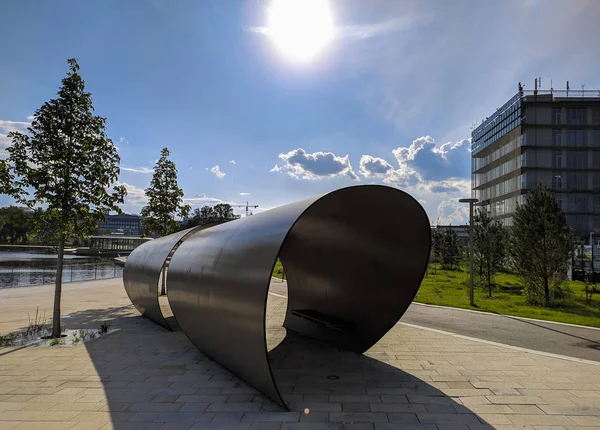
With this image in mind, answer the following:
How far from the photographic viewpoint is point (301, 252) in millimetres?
10992

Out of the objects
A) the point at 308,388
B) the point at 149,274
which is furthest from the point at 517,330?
the point at 149,274

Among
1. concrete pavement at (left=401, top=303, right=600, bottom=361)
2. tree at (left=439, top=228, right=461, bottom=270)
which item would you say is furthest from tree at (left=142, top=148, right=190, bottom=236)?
tree at (left=439, top=228, right=461, bottom=270)

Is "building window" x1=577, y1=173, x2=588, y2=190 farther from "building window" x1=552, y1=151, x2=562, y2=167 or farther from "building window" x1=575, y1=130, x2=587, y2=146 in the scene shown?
"building window" x1=575, y1=130, x2=587, y2=146

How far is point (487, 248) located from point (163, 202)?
61.3 feet

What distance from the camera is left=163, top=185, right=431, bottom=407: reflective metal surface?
5.85 metres

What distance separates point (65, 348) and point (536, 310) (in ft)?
56.2

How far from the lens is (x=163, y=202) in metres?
20.8

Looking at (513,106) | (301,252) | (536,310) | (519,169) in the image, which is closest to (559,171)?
(519,169)

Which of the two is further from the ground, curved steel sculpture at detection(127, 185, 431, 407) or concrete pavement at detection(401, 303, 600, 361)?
curved steel sculpture at detection(127, 185, 431, 407)

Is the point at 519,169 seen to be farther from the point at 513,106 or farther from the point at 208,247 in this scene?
the point at 208,247

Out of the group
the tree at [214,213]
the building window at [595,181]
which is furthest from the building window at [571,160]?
the tree at [214,213]

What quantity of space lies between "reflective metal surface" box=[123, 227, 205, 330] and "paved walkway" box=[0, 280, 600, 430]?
1.64 meters

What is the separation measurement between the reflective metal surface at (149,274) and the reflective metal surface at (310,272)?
2.44 m

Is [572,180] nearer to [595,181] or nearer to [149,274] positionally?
[595,181]
